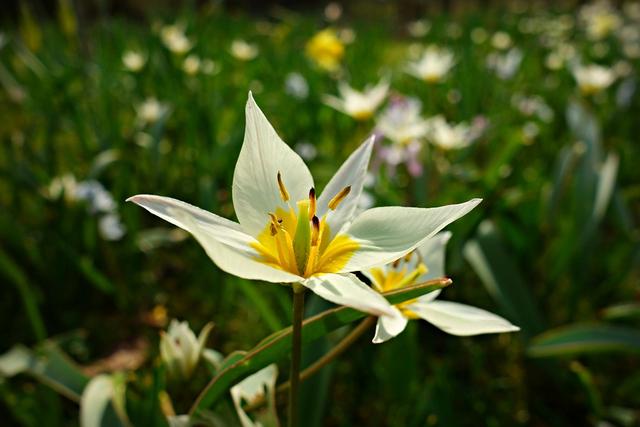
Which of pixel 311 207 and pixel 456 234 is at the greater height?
pixel 311 207

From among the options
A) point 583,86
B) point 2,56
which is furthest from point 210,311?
point 2,56

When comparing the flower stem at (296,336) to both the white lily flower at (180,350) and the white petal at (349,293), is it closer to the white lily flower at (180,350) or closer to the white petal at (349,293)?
the white petal at (349,293)

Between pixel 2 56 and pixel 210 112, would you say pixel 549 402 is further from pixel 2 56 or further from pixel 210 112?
pixel 2 56

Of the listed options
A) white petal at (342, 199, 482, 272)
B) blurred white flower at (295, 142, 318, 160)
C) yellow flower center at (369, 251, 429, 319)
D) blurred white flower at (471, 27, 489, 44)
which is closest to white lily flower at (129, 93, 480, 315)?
white petal at (342, 199, 482, 272)

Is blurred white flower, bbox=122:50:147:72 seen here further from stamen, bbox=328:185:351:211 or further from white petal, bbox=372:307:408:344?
white petal, bbox=372:307:408:344

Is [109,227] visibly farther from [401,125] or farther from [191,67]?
[191,67]

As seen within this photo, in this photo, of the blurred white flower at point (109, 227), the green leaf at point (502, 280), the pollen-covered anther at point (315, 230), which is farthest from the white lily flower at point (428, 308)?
the blurred white flower at point (109, 227)
